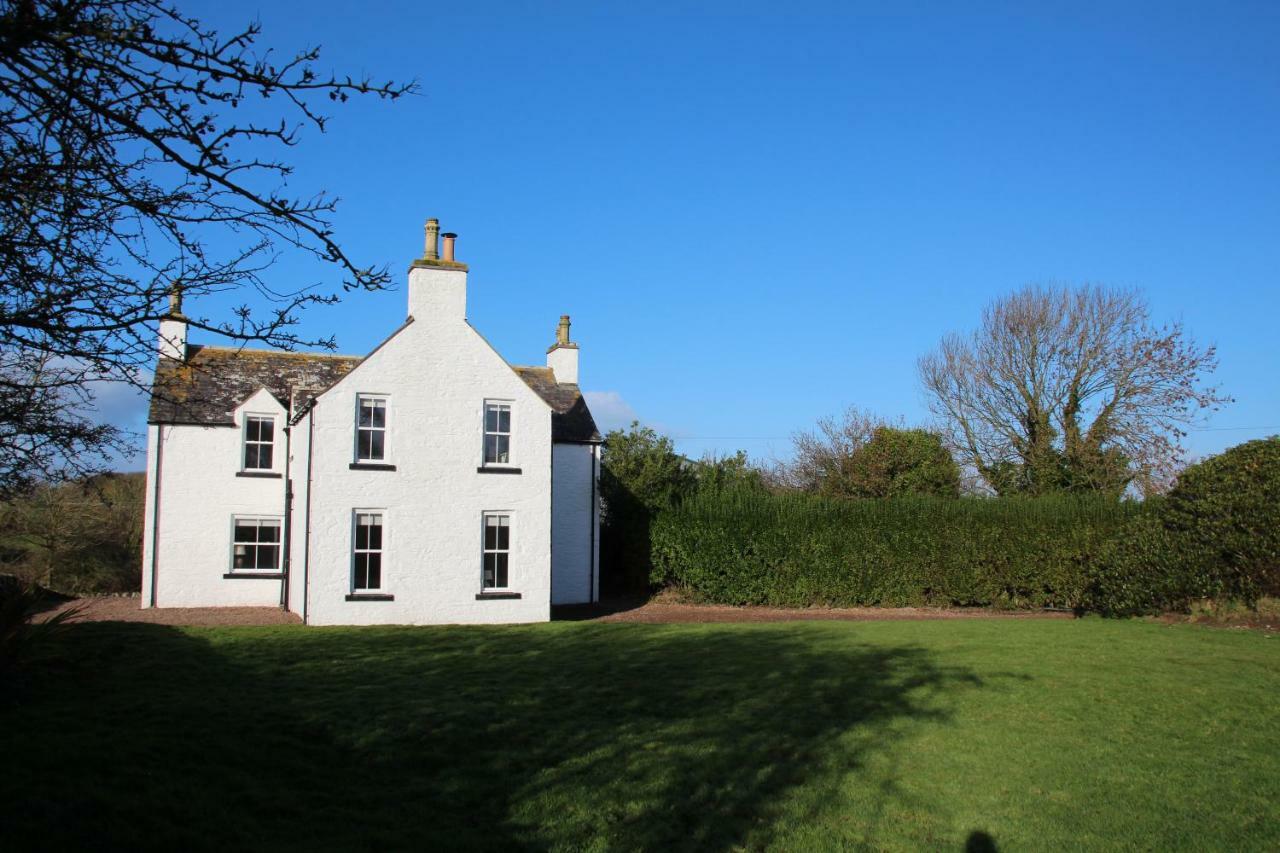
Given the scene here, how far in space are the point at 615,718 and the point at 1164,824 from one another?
621 centimetres

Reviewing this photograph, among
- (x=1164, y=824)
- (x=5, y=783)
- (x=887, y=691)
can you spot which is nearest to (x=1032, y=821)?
(x=1164, y=824)

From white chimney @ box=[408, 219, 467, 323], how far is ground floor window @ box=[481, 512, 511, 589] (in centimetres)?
531

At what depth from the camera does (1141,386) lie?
35.5 meters

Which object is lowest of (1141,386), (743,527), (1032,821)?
(1032,821)

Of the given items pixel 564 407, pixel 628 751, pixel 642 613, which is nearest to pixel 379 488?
pixel 642 613

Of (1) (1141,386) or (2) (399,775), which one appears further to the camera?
(1) (1141,386)

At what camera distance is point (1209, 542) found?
22.1 m

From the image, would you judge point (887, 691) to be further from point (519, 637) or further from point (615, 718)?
point (519, 637)

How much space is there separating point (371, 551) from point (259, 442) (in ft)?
21.9

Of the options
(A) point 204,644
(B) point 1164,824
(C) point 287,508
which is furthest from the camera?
(C) point 287,508

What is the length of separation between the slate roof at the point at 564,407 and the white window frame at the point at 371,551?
6.95 m

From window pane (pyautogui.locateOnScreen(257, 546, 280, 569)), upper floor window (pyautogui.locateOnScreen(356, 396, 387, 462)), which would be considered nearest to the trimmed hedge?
upper floor window (pyautogui.locateOnScreen(356, 396, 387, 462))

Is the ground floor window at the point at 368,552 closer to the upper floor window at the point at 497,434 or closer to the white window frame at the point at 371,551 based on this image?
the white window frame at the point at 371,551

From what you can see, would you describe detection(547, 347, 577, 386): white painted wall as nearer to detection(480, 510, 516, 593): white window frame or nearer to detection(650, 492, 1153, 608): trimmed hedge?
detection(650, 492, 1153, 608): trimmed hedge
